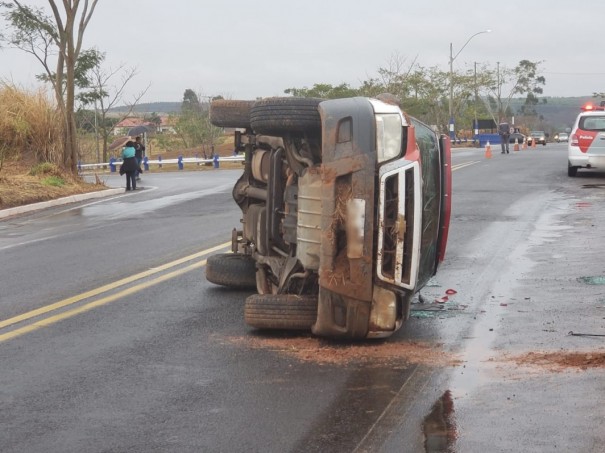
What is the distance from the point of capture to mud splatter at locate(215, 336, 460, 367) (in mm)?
6453

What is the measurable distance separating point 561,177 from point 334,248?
19.6 m

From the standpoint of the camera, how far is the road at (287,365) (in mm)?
4988

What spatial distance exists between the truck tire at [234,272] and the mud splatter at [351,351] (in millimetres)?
1992

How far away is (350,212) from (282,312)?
41.5 inches

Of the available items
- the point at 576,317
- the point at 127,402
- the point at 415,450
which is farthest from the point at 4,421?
the point at 576,317

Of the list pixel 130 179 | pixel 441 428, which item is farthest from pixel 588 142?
A: pixel 441 428

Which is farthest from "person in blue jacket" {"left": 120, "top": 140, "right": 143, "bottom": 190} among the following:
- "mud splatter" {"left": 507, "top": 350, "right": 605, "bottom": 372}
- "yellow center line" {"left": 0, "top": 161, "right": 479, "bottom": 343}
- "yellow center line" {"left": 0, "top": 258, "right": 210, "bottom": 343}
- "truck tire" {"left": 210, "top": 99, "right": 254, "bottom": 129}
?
"mud splatter" {"left": 507, "top": 350, "right": 605, "bottom": 372}

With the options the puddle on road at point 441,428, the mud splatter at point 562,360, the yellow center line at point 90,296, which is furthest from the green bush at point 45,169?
the puddle on road at point 441,428

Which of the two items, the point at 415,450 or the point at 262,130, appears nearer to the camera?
the point at 415,450

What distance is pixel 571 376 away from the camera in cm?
596

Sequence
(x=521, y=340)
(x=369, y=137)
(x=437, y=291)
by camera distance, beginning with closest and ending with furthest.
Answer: (x=369, y=137) < (x=521, y=340) < (x=437, y=291)

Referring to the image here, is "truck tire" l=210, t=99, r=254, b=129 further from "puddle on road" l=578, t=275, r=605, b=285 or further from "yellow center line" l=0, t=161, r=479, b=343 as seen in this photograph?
"puddle on road" l=578, t=275, r=605, b=285

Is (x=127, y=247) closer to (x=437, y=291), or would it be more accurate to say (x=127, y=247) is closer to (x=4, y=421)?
(x=437, y=291)

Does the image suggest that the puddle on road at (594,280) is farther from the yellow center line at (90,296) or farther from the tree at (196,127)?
the tree at (196,127)
